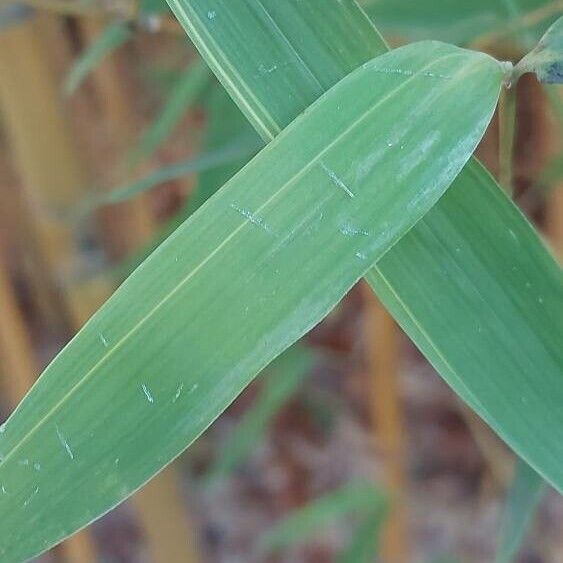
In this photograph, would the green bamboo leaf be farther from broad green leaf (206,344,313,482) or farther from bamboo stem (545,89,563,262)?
broad green leaf (206,344,313,482)

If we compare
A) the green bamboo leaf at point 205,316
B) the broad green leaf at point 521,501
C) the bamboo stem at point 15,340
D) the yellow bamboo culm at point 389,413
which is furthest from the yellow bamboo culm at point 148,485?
the green bamboo leaf at point 205,316

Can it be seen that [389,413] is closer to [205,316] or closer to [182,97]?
[182,97]

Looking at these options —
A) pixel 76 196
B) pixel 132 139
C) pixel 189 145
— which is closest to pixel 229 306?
pixel 76 196

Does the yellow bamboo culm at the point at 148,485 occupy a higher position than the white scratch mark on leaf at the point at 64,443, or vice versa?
the white scratch mark on leaf at the point at 64,443

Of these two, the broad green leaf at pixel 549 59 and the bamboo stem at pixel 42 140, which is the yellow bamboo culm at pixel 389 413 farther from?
the broad green leaf at pixel 549 59

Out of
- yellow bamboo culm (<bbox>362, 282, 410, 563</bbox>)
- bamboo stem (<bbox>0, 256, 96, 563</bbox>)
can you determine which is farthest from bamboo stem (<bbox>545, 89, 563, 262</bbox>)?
bamboo stem (<bbox>0, 256, 96, 563</bbox>)
